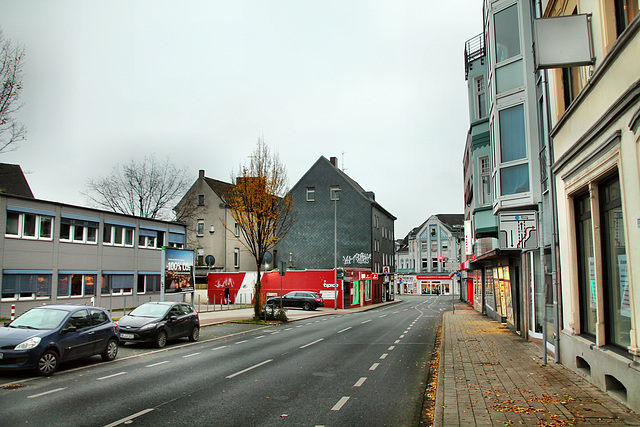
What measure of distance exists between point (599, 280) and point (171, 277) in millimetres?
24542

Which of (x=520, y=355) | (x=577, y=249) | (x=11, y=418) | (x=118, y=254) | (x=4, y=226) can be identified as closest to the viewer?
(x=11, y=418)

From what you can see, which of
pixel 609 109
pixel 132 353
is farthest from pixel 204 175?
pixel 609 109

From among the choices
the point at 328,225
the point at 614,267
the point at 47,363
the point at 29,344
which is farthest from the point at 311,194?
the point at 614,267

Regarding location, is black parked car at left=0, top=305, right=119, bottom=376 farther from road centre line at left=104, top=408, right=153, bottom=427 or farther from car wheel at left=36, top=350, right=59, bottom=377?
road centre line at left=104, top=408, right=153, bottom=427

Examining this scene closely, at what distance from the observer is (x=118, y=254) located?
34594 millimetres

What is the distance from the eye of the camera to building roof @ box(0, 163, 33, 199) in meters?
42.4

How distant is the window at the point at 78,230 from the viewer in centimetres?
3011

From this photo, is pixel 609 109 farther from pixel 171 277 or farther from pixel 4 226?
pixel 4 226

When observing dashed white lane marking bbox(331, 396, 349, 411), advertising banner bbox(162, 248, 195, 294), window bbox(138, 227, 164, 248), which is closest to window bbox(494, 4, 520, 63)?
dashed white lane marking bbox(331, 396, 349, 411)

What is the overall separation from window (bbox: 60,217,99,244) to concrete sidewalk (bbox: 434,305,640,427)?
2525 cm

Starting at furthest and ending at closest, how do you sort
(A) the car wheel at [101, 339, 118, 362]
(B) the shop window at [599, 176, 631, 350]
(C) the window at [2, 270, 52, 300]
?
(C) the window at [2, 270, 52, 300]
(A) the car wheel at [101, 339, 118, 362]
(B) the shop window at [599, 176, 631, 350]

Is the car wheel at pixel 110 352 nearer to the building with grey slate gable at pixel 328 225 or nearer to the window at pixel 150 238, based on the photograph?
the window at pixel 150 238

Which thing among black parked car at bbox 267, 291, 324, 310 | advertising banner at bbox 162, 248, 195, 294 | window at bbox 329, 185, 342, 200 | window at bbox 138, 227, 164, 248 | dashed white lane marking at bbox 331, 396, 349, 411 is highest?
window at bbox 329, 185, 342, 200

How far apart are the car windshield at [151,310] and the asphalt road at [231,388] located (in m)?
1.20
